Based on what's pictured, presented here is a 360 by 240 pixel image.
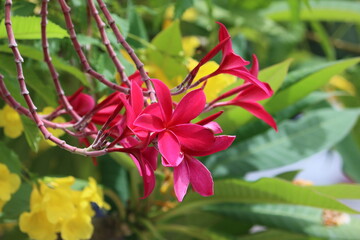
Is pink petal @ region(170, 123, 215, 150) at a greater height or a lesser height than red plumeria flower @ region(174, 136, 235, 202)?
greater

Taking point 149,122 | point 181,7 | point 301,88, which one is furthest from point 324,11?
point 149,122

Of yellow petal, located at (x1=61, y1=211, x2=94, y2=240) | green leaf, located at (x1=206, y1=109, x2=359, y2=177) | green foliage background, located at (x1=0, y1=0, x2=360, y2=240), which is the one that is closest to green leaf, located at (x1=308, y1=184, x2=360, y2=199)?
green foliage background, located at (x1=0, y1=0, x2=360, y2=240)

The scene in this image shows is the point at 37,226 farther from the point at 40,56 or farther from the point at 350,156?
the point at 350,156

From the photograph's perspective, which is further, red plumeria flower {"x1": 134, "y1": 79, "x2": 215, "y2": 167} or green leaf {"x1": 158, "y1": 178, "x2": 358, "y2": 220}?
green leaf {"x1": 158, "y1": 178, "x2": 358, "y2": 220}

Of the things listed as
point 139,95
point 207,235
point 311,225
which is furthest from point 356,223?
point 139,95

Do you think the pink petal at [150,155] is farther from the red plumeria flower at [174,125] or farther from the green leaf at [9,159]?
the green leaf at [9,159]

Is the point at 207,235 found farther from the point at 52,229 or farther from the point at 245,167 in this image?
the point at 52,229

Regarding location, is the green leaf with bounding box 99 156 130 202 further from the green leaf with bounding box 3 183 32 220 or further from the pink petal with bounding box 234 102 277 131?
the pink petal with bounding box 234 102 277 131
